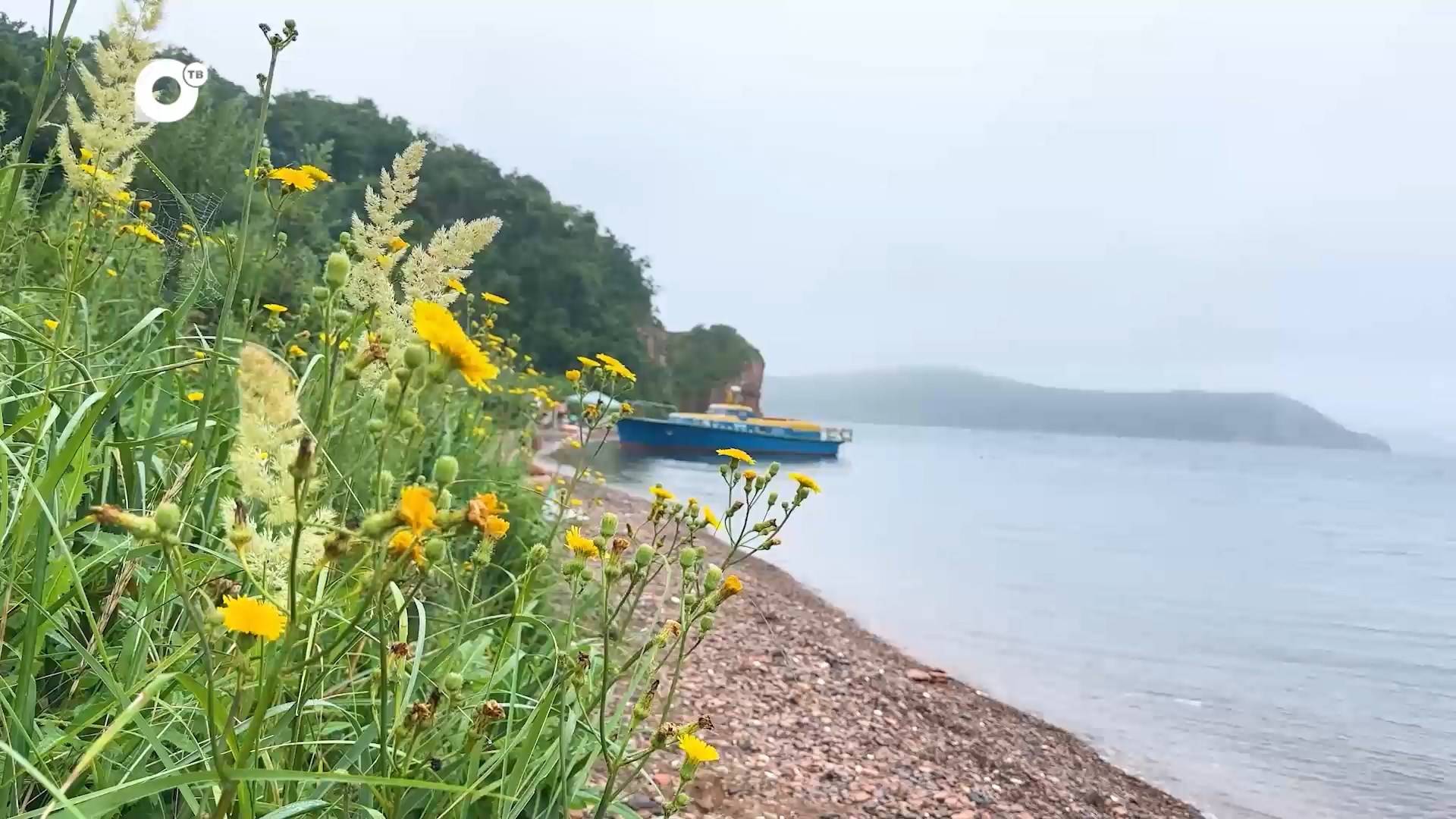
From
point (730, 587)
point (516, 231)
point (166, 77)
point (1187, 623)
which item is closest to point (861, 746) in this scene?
point (730, 587)

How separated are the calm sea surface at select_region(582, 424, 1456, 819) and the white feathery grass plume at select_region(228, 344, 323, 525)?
16.4 feet

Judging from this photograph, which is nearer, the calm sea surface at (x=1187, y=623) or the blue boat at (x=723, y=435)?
the calm sea surface at (x=1187, y=623)

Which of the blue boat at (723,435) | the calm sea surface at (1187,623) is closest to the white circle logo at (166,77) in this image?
the calm sea surface at (1187,623)

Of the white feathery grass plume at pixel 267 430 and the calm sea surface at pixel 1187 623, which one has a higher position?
the white feathery grass plume at pixel 267 430

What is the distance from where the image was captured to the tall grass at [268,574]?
Answer: 75 cm

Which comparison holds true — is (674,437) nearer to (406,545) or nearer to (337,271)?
(337,271)

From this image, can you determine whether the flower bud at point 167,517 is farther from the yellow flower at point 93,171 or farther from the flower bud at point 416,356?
the yellow flower at point 93,171

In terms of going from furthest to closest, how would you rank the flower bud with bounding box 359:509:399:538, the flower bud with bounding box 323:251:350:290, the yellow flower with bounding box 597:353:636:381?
the yellow flower with bounding box 597:353:636:381
the flower bud with bounding box 323:251:350:290
the flower bud with bounding box 359:509:399:538

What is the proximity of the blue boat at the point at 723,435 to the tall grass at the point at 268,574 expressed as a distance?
21.7 meters

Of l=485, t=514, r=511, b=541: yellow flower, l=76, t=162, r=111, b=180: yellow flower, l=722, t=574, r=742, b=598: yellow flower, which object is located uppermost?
l=76, t=162, r=111, b=180: yellow flower

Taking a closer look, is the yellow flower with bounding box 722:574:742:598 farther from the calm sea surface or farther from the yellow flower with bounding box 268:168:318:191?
the calm sea surface

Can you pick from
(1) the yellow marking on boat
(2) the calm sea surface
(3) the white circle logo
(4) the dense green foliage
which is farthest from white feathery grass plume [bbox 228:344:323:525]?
(1) the yellow marking on boat

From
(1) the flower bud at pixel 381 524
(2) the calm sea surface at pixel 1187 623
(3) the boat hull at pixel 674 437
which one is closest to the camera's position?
(1) the flower bud at pixel 381 524

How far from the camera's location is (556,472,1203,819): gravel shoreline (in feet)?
9.39
